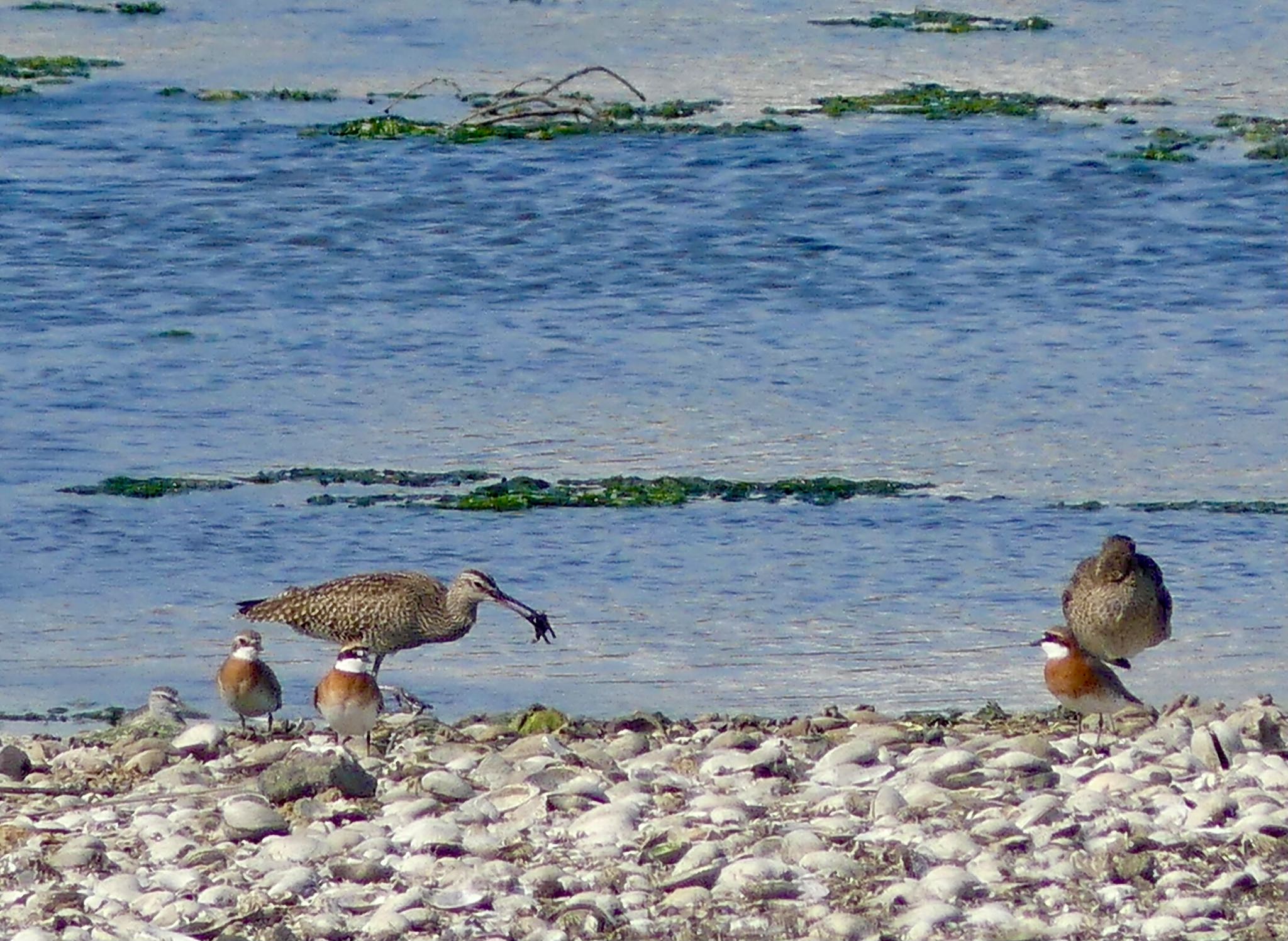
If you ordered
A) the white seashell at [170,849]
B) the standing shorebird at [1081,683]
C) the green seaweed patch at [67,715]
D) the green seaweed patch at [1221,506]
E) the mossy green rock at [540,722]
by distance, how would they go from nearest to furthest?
the white seashell at [170,849] < the standing shorebird at [1081,683] < the mossy green rock at [540,722] < the green seaweed patch at [67,715] < the green seaweed patch at [1221,506]

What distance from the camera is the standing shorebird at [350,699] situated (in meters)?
9.02

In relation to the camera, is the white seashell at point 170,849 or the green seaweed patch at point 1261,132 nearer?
the white seashell at point 170,849

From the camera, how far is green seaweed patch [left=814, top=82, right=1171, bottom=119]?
980 inches

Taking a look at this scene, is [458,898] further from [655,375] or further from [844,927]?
[655,375]

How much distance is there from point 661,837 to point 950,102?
1819 centimetres

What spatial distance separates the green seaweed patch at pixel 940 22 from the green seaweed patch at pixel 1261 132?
13.7 ft

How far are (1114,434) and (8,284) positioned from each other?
28.8ft


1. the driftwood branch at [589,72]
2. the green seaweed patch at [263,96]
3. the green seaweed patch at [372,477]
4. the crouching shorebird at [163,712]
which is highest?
the driftwood branch at [589,72]

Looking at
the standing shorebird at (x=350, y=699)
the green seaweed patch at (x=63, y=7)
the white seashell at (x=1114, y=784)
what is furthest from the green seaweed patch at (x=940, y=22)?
the white seashell at (x=1114, y=784)

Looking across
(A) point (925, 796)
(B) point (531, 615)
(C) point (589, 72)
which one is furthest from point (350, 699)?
(C) point (589, 72)

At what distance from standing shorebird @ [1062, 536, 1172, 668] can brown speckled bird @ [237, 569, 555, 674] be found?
2213mm

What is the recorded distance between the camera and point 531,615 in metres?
10.9

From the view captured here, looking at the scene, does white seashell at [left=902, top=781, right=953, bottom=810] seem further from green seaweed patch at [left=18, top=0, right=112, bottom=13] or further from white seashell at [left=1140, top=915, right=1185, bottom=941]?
green seaweed patch at [left=18, top=0, right=112, bottom=13]

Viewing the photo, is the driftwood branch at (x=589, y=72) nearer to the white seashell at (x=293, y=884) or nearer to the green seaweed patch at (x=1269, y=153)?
the green seaweed patch at (x=1269, y=153)
